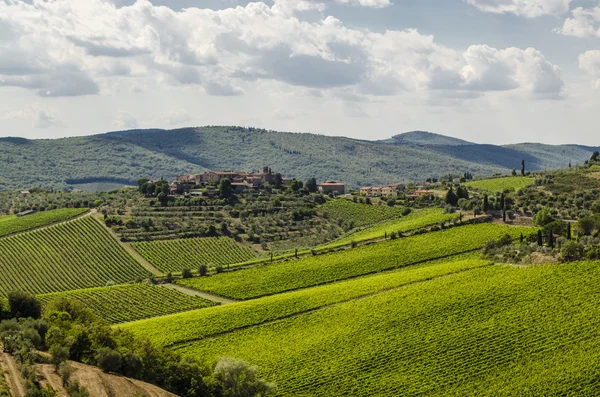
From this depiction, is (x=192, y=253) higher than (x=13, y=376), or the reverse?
(x=192, y=253)

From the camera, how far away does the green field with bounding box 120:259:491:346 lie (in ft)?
286

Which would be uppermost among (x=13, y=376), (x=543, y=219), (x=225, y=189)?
(x=225, y=189)

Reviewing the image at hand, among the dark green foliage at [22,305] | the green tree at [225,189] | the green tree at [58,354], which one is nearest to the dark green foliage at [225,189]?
the green tree at [225,189]

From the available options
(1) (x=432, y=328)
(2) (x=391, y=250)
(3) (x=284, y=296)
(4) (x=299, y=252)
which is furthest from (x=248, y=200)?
(1) (x=432, y=328)

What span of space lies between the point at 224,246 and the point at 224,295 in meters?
46.0

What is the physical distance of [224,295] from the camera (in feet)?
358

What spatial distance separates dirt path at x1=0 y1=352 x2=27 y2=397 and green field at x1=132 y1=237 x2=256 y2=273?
79.6 m

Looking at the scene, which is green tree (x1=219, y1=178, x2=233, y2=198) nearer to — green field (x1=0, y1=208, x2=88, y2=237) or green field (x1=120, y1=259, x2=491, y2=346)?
green field (x1=0, y1=208, x2=88, y2=237)

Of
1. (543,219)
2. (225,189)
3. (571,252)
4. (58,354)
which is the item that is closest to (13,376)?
(58,354)

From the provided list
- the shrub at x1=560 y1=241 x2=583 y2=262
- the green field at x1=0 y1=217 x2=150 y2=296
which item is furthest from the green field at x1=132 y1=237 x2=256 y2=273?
the shrub at x1=560 y1=241 x2=583 y2=262

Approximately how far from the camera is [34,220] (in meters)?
160

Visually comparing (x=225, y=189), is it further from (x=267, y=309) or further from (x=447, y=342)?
(x=447, y=342)

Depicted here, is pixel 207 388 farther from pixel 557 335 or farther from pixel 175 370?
pixel 557 335

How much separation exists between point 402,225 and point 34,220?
7704 centimetres
